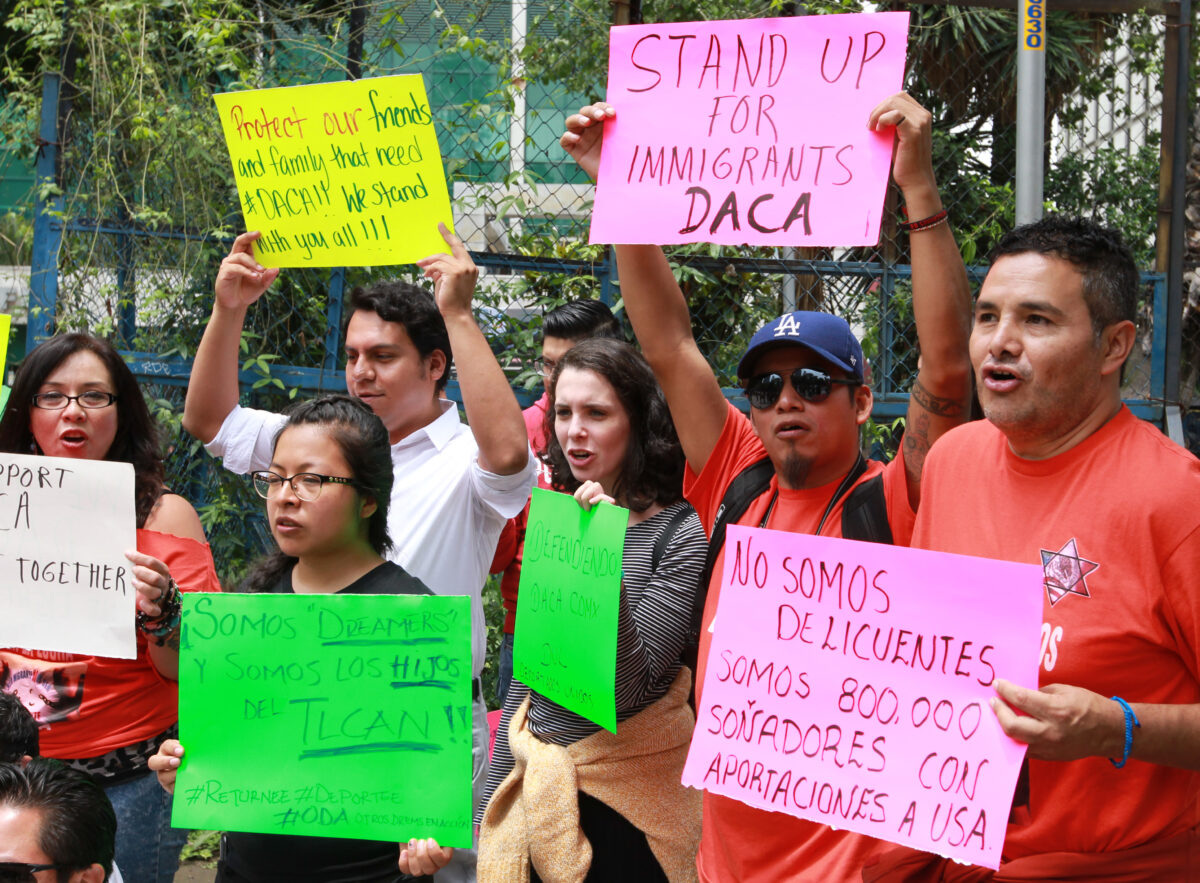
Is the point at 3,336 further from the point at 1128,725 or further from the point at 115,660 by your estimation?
the point at 1128,725

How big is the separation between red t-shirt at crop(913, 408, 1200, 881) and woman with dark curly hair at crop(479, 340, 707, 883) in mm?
880

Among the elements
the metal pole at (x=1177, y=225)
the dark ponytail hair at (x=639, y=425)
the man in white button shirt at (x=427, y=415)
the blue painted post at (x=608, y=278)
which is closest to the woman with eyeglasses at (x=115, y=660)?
the man in white button shirt at (x=427, y=415)

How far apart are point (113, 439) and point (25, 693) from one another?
2.13 ft

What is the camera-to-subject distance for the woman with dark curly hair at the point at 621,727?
2.52 meters

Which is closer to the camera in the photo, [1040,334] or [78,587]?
[1040,334]

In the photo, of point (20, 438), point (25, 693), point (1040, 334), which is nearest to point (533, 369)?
point (20, 438)

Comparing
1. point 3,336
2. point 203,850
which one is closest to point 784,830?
point 3,336

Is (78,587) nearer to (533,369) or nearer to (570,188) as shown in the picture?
(533,369)

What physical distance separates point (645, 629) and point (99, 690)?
1245 millimetres

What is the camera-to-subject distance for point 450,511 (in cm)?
295

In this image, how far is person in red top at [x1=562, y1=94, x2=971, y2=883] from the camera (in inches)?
83.4

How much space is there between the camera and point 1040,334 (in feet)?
6.22

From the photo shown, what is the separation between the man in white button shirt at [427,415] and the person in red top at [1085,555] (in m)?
1.19

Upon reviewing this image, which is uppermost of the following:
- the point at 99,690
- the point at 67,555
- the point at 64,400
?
the point at 64,400
